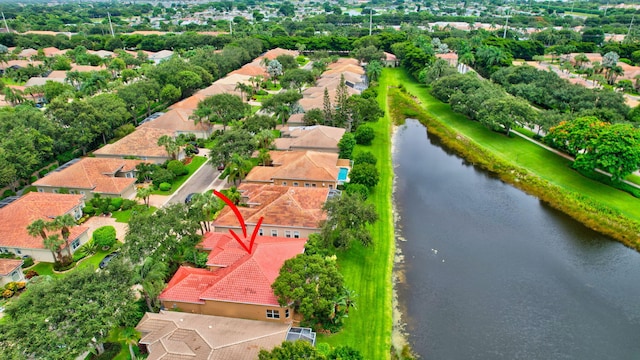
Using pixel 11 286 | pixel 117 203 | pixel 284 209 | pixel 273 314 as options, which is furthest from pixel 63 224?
pixel 273 314

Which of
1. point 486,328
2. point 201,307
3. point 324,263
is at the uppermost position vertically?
point 324,263

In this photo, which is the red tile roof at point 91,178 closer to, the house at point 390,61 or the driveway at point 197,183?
the driveway at point 197,183

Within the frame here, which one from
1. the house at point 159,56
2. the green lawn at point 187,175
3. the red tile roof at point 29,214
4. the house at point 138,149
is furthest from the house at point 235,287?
the house at point 159,56

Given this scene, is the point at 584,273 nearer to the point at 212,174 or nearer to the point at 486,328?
the point at 486,328

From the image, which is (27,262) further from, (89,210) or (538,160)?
(538,160)

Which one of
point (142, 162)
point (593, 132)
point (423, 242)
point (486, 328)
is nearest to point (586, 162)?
point (593, 132)
